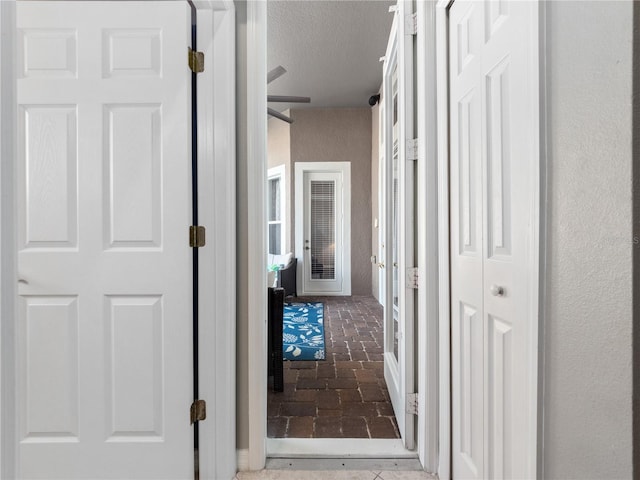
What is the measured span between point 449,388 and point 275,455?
0.98 meters

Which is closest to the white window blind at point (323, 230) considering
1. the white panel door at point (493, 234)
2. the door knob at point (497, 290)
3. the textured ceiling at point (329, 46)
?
the textured ceiling at point (329, 46)

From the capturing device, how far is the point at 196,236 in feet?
5.28

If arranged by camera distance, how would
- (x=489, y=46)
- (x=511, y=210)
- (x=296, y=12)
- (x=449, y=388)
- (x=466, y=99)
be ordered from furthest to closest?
(x=296, y=12) < (x=449, y=388) < (x=466, y=99) < (x=489, y=46) < (x=511, y=210)

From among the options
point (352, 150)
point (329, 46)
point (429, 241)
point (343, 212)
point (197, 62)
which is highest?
point (329, 46)

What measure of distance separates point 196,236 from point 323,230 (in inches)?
195

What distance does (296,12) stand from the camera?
358 cm

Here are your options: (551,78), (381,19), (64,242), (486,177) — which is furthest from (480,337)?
(381,19)

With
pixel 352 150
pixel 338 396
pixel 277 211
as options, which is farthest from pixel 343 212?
pixel 338 396

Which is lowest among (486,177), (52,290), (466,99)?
(52,290)

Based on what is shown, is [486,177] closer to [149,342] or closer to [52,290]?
[149,342]

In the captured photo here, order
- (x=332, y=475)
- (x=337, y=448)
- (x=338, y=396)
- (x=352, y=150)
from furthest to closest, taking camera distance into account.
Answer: (x=352, y=150), (x=338, y=396), (x=337, y=448), (x=332, y=475)

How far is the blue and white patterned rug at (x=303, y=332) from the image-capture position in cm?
335

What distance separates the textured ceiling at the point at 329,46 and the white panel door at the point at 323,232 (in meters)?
1.49

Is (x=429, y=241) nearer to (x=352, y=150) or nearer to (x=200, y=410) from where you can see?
(x=200, y=410)
